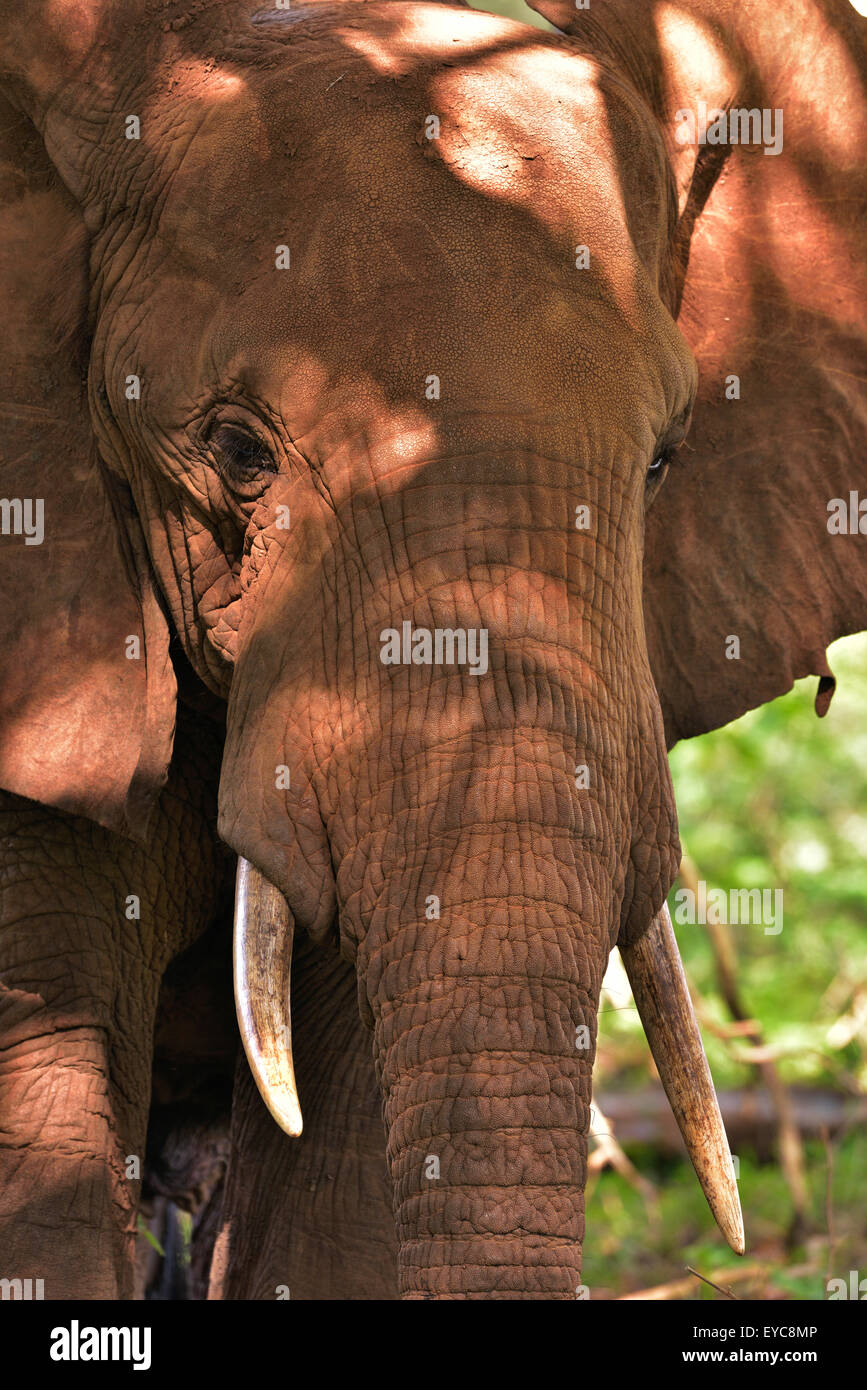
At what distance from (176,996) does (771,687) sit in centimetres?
144

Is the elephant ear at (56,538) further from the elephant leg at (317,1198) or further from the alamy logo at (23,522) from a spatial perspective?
the elephant leg at (317,1198)

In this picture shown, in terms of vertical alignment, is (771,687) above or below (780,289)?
below

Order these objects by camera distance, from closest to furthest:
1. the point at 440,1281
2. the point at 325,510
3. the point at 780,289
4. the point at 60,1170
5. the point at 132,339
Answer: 1. the point at 440,1281
2. the point at 325,510
3. the point at 132,339
4. the point at 60,1170
5. the point at 780,289

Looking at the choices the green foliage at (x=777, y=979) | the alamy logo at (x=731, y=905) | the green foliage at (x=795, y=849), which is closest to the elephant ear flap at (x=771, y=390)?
the alamy logo at (x=731, y=905)

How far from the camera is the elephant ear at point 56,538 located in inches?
138

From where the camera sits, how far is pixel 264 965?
3.10 meters

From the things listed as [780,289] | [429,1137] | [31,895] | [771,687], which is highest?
[780,289]

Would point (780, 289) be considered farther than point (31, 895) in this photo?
Yes

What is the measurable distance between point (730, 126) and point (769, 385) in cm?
53

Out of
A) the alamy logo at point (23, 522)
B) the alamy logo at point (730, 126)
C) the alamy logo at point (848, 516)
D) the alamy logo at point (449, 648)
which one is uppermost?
the alamy logo at point (730, 126)

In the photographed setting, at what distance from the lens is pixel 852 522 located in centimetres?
424
